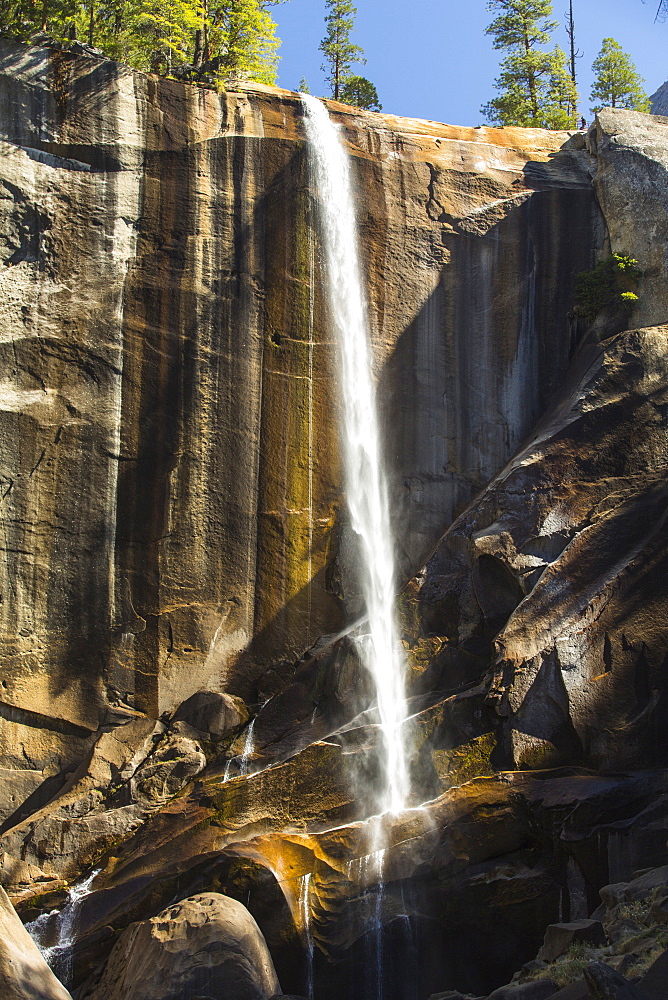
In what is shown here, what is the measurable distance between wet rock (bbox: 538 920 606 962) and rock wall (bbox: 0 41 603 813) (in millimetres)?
8699

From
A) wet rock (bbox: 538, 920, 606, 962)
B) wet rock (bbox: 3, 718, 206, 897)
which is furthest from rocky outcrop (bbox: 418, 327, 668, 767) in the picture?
wet rock (bbox: 3, 718, 206, 897)

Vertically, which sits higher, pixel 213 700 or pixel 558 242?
pixel 558 242

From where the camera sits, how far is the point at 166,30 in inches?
902

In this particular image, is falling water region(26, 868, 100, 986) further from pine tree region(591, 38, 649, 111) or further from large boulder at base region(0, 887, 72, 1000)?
pine tree region(591, 38, 649, 111)

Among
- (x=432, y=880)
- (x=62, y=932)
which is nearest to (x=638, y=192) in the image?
(x=432, y=880)

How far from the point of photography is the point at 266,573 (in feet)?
64.2

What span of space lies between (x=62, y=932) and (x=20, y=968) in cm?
414

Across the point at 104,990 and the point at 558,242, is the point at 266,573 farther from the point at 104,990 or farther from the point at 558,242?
the point at 558,242

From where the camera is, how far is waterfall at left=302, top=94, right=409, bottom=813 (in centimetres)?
2009

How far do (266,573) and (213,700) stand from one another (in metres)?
2.93

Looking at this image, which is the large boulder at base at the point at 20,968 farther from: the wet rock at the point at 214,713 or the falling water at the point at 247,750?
the wet rock at the point at 214,713

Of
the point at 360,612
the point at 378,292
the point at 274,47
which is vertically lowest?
the point at 360,612

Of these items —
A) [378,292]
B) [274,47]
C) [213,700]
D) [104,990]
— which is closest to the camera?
[104,990]

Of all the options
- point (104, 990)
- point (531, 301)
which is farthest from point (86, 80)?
point (104, 990)
